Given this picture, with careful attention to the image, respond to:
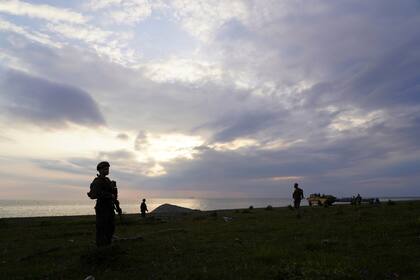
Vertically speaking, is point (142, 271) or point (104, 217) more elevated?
point (104, 217)

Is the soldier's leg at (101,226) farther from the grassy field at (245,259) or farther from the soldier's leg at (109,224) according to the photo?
the grassy field at (245,259)

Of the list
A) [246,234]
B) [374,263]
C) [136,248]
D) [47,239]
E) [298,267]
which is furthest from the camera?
[47,239]

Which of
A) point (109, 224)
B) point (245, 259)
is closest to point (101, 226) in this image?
point (109, 224)

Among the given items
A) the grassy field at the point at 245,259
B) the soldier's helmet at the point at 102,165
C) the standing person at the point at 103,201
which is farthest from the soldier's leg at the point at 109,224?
the soldier's helmet at the point at 102,165

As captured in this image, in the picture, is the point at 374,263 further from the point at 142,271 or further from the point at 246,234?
the point at 246,234

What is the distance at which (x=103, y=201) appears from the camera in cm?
1559

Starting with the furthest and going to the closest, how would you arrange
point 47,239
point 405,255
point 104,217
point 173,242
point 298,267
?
point 47,239
point 173,242
point 104,217
point 405,255
point 298,267

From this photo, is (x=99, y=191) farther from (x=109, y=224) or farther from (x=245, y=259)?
(x=245, y=259)

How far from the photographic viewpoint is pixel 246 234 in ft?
72.6

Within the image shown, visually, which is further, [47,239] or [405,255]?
[47,239]

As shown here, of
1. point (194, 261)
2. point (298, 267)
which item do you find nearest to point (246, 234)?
point (194, 261)

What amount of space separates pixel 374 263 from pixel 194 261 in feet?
18.6

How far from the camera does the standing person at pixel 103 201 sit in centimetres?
1550

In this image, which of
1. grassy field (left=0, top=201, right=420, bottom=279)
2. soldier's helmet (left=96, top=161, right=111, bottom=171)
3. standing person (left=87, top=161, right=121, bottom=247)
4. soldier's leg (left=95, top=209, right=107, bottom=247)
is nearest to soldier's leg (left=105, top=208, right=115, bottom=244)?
standing person (left=87, top=161, right=121, bottom=247)
